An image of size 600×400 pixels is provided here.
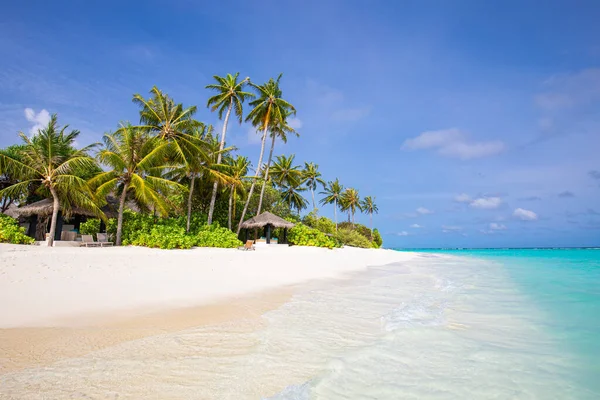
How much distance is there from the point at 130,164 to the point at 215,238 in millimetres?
6238

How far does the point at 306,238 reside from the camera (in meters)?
26.6

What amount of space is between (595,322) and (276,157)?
28841mm

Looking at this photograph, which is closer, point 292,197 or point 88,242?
point 88,242

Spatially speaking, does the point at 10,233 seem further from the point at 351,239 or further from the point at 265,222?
the point at 351,239

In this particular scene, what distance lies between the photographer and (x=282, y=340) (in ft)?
14.9

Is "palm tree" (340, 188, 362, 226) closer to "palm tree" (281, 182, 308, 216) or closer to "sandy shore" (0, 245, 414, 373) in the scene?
"palm tree" (281, 182, 308, 216)

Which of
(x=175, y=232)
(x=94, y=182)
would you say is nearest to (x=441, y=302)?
(x=175, y=232)

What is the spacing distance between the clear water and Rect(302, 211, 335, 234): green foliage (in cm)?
2795

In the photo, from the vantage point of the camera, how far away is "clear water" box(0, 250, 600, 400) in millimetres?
3031

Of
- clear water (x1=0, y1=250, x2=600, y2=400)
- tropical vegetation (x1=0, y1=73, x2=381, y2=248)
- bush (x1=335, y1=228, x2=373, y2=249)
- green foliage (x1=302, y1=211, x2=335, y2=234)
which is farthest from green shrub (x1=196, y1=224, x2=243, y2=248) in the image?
bush (x1=335, y1=228, x2=373, y2=249)

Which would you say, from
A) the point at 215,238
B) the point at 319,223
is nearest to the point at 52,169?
the point at 215,238

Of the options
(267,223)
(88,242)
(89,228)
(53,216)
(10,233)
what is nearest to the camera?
(10,233)

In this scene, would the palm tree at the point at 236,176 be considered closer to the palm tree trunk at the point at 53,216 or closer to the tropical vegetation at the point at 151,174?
the tropical vegetation at the point at 151,174

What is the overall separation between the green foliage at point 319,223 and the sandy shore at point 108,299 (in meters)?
23.7
